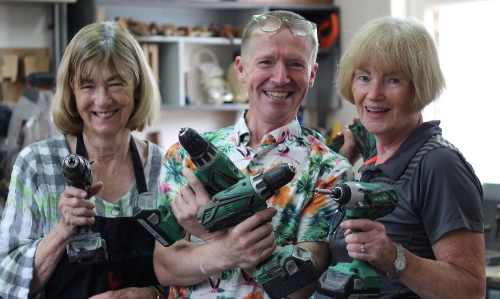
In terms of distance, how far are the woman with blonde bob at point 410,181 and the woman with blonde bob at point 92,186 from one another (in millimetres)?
660

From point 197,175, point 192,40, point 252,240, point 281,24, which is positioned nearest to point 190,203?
point 197,175

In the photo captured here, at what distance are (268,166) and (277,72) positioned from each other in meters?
0.24

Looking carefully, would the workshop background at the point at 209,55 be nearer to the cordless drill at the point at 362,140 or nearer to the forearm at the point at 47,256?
the forearm at the point at 47,256

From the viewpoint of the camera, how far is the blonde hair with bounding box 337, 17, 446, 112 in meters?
1.66

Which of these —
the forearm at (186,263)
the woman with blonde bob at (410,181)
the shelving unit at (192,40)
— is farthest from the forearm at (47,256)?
the shelving unit at (192,40)

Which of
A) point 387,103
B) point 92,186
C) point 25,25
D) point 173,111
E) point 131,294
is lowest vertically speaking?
point 131,294

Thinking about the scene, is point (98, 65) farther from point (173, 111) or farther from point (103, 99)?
point (173, 111)

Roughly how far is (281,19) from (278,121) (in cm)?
26

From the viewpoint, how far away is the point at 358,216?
1496mm

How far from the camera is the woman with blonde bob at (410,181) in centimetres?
150

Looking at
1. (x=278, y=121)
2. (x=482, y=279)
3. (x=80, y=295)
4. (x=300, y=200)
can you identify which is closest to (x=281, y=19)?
(x=278, y=121)

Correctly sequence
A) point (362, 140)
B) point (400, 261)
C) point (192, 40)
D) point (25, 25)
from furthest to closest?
point (192, 40), point (25, 25), point (362, 140), point (400, 261)

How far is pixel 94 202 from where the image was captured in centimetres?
208

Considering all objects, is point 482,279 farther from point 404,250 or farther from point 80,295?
point 80,295
